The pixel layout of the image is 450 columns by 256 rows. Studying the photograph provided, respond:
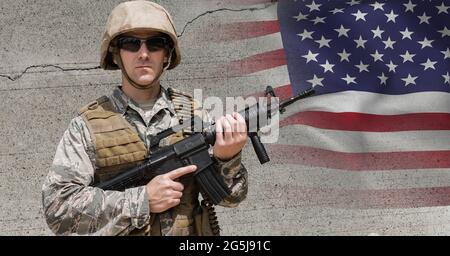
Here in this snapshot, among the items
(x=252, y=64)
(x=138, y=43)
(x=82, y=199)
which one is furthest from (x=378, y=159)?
(x=82, y=199)

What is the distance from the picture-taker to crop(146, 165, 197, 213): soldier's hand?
175cm

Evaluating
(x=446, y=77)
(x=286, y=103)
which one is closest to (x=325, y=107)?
(x=446, y=77)

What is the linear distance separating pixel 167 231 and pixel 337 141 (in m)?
1.56

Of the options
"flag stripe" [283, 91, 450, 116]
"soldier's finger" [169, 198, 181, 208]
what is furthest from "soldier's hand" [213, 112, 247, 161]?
"flag stripe" [283, 91, 450, 116]

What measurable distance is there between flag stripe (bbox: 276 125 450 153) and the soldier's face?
4.89 ft

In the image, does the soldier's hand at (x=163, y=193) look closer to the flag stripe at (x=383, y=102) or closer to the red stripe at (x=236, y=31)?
the flag stripe at (x=383, y=102)

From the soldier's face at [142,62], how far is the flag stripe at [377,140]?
58.7 inches

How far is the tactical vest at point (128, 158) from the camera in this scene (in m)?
1.80

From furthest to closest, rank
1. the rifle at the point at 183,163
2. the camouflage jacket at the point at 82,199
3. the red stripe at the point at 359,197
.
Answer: the red stripe at the point at 359,197 < the rifle at the point at 183,163 < the camouflage jacket at the point at 82,199

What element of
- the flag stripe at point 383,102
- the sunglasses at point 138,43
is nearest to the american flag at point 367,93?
the flag stripe at point 383,102

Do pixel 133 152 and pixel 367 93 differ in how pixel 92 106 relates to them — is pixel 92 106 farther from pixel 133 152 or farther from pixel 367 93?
pixel 367 93

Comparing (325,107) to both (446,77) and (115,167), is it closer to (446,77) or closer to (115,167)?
(446,77)

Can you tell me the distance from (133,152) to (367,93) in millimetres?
1666
